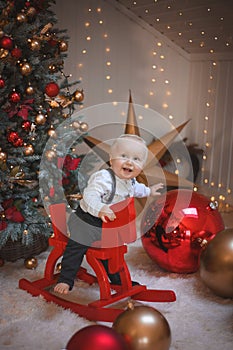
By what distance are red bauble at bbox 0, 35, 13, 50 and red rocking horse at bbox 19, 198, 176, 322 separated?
2.40ft

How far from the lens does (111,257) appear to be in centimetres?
174

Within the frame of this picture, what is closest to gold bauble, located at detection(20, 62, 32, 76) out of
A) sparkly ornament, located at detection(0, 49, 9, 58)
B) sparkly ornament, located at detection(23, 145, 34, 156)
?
sparkly ornament, located at detection(0, 49, 9, 58)

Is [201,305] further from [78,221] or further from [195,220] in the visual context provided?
[78,221]

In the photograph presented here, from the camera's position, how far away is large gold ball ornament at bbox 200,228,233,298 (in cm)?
178

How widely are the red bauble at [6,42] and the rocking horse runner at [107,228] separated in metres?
0.65

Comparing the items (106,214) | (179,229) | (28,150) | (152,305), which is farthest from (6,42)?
(152,305)

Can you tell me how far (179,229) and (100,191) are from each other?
465 millimetres

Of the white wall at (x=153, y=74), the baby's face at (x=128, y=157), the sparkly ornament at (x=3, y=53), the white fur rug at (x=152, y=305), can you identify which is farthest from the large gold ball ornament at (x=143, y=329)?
the white wall at (x=153, y=74)

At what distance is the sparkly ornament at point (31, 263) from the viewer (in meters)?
2.13

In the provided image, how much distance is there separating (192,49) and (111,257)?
237 centimetres

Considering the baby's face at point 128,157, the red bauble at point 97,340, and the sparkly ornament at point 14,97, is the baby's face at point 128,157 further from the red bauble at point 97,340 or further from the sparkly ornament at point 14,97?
the red bauble at point 97,340

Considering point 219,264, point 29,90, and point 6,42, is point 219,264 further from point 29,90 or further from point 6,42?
point 6,42

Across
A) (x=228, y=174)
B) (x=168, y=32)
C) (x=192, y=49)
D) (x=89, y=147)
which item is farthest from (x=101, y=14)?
(x=228, y=174)

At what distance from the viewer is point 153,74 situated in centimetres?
366
